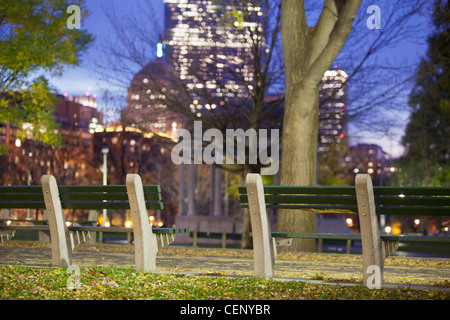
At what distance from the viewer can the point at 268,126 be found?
85.3ft

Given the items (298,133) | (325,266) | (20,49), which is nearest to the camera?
(325,266)

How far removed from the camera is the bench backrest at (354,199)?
6984 millimetres

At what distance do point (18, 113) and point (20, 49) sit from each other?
2.81 m

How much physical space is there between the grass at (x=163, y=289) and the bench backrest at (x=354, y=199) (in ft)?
2.65

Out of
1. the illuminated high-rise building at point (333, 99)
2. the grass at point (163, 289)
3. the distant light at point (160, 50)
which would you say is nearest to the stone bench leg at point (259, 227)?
the grass at point (163, 289)

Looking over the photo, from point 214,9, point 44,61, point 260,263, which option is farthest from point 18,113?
point 260,263

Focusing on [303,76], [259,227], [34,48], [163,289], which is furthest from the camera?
[34,48]

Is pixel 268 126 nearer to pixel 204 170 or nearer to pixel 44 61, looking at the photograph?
pixel 44 61

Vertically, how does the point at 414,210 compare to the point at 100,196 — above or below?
below

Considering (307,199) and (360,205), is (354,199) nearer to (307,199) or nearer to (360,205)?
(360,205)

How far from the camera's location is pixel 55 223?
8.40 meters

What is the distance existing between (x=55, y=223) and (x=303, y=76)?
6.52m

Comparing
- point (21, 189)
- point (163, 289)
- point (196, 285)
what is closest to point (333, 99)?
point (21, 189)

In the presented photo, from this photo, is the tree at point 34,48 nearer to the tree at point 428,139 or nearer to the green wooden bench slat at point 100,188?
the green wooden bench slat at point 100,188
